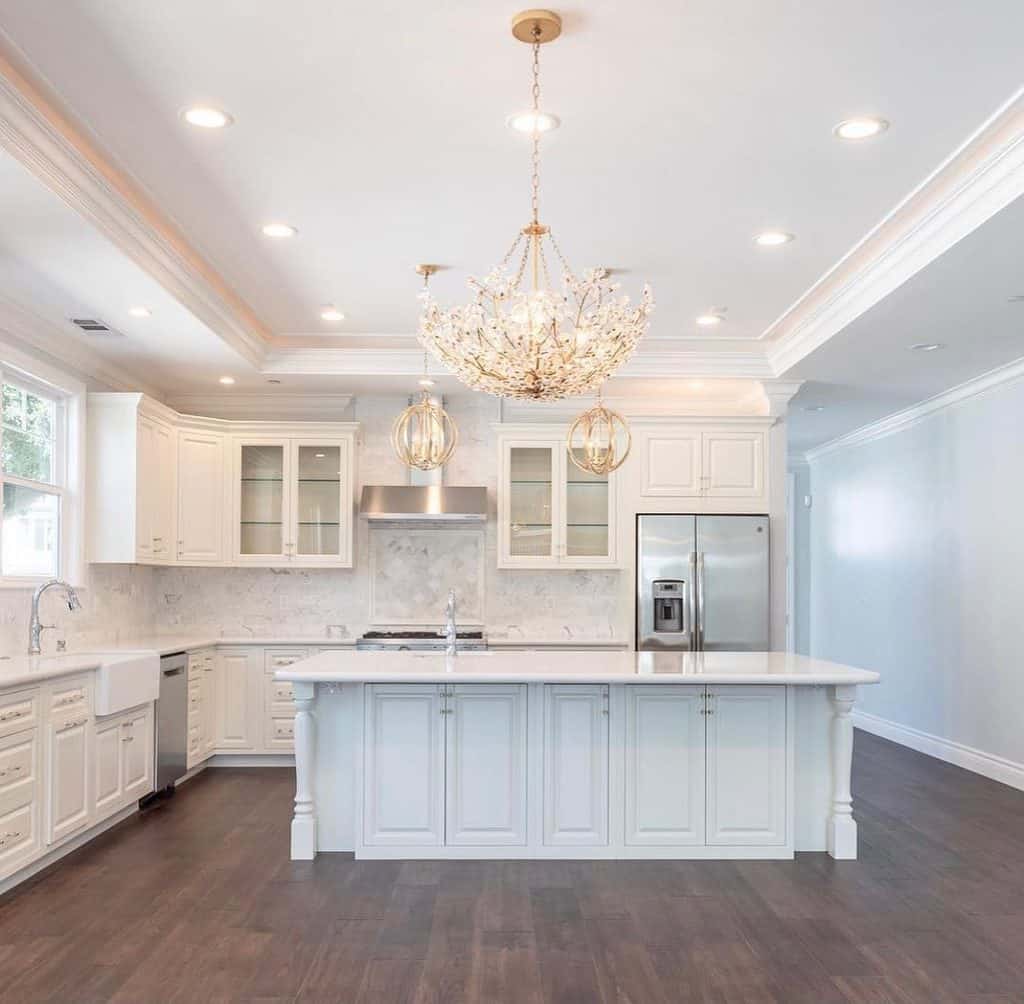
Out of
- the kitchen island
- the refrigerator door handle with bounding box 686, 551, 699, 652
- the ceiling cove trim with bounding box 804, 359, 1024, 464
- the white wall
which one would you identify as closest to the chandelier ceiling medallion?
the kitchen island

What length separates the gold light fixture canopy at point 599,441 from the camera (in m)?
5.51

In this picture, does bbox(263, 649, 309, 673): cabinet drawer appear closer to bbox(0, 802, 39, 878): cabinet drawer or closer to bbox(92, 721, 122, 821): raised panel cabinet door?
bbox(92, 721, 122, 821): raised panel cabinet door

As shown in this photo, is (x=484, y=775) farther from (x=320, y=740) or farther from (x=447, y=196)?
(x=447, y=196)

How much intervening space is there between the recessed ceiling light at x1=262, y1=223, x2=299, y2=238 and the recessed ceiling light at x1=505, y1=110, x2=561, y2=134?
4.69ft

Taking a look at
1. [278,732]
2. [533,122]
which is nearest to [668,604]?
[278,732]

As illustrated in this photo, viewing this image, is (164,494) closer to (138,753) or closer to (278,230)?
(138,753)

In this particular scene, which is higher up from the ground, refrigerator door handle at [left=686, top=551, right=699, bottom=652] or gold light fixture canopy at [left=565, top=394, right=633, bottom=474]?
gold light fixture canopy at [left=565, top=394, right=633, bottom=474]

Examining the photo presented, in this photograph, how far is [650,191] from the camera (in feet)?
13.5

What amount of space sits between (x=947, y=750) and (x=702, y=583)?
2264 mm

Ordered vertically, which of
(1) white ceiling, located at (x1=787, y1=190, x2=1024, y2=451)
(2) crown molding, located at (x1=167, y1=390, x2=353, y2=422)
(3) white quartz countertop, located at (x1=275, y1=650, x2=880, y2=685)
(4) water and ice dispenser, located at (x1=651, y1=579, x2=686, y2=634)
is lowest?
(3) white quartz countertop, located at (x1=275, y1=650, x2=880, y2=685)

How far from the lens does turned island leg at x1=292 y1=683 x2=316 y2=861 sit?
15.3ft

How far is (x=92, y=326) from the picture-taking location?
5.50 meters

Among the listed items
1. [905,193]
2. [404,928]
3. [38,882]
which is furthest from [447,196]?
[38,882]

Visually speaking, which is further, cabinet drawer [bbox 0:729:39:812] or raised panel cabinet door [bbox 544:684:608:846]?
raised panel cabinet door [bbox 544:684:608:846]
